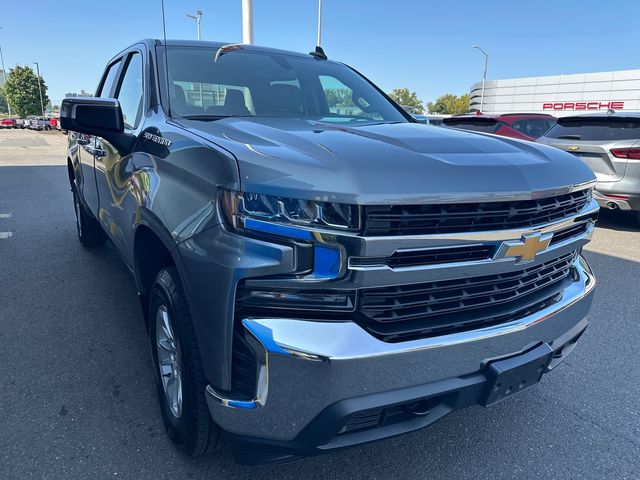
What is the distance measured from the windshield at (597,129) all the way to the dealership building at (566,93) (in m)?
31.3

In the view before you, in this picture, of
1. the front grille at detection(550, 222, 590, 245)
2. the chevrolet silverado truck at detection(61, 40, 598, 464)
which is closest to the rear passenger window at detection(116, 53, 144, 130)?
the chevrolet silverado truck at detection(61, 40, 598, 464)

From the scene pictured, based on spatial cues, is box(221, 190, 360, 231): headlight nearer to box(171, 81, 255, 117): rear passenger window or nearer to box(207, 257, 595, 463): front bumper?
box(207, 257, 595, 463): front bumper

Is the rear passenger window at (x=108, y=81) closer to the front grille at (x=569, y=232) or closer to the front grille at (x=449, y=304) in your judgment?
the front grille at (x=449, y=304)

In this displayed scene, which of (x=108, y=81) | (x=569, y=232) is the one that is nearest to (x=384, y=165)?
(x=569, y=232)

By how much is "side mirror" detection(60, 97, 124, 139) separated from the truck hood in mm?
528

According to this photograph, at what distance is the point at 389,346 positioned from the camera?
149 cm

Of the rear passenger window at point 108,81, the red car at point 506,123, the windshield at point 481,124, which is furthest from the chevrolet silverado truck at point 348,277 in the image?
the windshield at point 481,124

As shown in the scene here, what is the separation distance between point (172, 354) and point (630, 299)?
3832 mm

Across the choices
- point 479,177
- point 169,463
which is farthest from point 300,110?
point 169,463

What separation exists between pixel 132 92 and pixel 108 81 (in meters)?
1.17

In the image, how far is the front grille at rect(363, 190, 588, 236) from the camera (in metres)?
1.47

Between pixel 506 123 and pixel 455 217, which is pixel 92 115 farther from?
pixel 506 123

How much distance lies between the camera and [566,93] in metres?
41.0

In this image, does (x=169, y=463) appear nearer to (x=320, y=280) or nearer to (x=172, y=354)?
(x=172, y=354)
